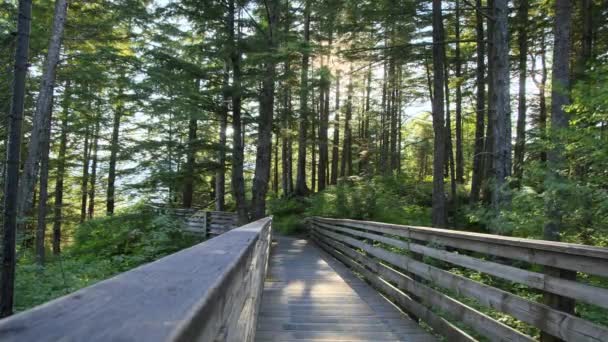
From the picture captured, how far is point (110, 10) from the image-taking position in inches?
514

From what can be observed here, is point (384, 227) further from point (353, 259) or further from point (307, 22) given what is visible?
point (307, 22)

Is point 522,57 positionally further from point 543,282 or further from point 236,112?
point 543,282

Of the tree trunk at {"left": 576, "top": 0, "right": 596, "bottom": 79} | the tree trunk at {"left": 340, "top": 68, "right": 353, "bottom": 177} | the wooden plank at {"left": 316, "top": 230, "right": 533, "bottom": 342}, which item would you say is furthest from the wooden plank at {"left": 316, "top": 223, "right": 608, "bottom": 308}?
the tree trunk at {"left": 340, "top": 68, "right": 353, "bottom": 177}

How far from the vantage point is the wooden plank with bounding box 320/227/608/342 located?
222 cm

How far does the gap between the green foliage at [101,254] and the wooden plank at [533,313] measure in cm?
685

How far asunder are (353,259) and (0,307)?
6.14 metres

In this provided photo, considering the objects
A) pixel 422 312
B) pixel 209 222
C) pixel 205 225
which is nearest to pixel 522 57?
pixel 209 222

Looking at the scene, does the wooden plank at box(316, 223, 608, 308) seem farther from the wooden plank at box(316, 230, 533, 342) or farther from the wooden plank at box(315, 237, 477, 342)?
the wooden plank at box(315, 237, 477, 342)

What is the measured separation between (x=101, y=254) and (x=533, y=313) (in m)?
14.7

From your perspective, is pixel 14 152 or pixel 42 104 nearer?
pixel 14 152

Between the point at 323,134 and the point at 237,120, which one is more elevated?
the point at 323,134

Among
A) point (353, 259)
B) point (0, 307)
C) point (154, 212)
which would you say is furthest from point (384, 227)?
point (154, 212)

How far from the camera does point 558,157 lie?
626 centimetres

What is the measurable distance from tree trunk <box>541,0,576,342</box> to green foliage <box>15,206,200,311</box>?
7651 mm
